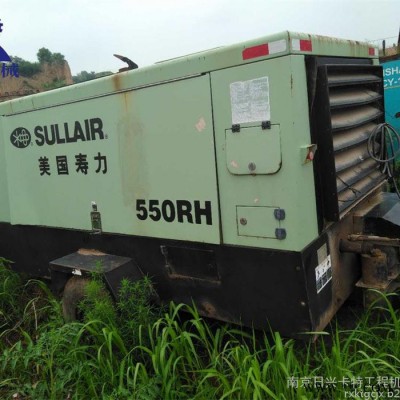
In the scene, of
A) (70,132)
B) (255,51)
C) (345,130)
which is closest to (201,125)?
(255,51)

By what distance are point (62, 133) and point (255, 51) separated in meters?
1.72

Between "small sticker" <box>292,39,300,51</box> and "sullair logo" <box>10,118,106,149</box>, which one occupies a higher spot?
"small sticker" <box>292,39,300,51</box>

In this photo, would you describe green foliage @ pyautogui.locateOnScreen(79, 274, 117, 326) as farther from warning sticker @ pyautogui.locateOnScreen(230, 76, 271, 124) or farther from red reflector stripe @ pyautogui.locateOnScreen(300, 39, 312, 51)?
red reflector stripe @ pyautogui.locateOnScreen(300, 39, 312, 51)

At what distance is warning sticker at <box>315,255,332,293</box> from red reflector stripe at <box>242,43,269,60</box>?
1210 mm

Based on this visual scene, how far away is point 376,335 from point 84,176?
2266 millimetres

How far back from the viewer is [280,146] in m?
2.17

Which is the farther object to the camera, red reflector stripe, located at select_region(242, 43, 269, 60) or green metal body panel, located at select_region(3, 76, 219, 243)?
green metal body panel, located at select_region(3, 76, 219, 243)

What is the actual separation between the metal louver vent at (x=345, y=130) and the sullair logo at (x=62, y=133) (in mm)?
1507

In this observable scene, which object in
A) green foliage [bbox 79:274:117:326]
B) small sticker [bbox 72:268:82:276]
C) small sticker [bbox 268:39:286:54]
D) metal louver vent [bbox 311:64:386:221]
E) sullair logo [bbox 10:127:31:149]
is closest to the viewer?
small sticker [bbox 268:39:286:54]

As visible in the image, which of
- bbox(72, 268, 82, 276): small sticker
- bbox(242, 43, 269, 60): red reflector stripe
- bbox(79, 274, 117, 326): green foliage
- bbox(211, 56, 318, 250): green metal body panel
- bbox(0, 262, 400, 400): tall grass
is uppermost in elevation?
bbox(242, 43, 269, 60): red reflector stripe

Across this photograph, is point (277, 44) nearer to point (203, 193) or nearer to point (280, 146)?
point (280, 146)

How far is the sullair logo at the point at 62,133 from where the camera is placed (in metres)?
3.01

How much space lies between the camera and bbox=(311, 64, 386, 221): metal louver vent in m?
2.29

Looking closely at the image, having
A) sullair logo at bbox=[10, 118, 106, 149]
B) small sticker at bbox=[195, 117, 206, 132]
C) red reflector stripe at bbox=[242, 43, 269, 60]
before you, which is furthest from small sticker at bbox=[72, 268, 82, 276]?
red reflector stripe at bbox=[242, 43, 269, 60]
